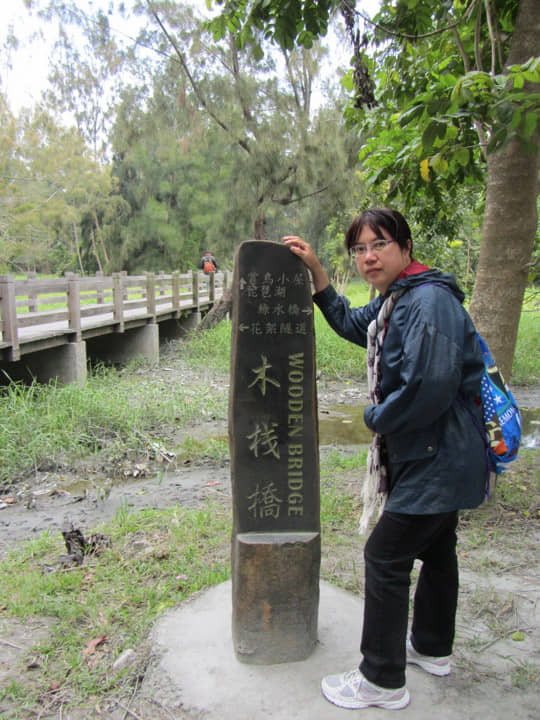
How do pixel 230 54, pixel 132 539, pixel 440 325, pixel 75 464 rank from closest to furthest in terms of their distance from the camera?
pixel 440 325 < pixel 132 539 < pixel 75 464 < pixel 230 54

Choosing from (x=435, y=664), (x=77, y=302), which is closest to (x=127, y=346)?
(x=77, y=302)

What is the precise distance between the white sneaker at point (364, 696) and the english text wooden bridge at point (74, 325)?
17.9 feet

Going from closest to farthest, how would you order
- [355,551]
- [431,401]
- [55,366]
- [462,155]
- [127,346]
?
[431,401], [462,155], [355,551], [55,366], [127,346]

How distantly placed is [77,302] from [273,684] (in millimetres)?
7059

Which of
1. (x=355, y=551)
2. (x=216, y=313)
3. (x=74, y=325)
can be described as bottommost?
(x=355, y=551)

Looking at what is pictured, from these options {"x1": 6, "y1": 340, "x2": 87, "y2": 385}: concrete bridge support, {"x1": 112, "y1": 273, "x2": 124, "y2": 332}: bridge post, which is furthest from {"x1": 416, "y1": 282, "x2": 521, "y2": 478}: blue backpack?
{"x1": 112, "y1": 273, "x2": 124, "y2": 332}: bridge post

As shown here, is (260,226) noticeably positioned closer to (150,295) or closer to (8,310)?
(150,295)

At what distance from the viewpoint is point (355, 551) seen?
3.31 metres

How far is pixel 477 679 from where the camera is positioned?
2221 millimetres

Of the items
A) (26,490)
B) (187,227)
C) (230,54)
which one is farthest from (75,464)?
(187,227)

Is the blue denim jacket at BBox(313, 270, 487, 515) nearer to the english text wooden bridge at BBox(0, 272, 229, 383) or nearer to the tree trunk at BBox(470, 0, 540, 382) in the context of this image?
the tree trunk at BBox(470, 0, 540, 382)

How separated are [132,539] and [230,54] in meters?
11.1

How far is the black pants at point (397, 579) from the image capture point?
189cm

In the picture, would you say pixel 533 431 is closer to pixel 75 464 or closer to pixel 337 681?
pixel 75 464
